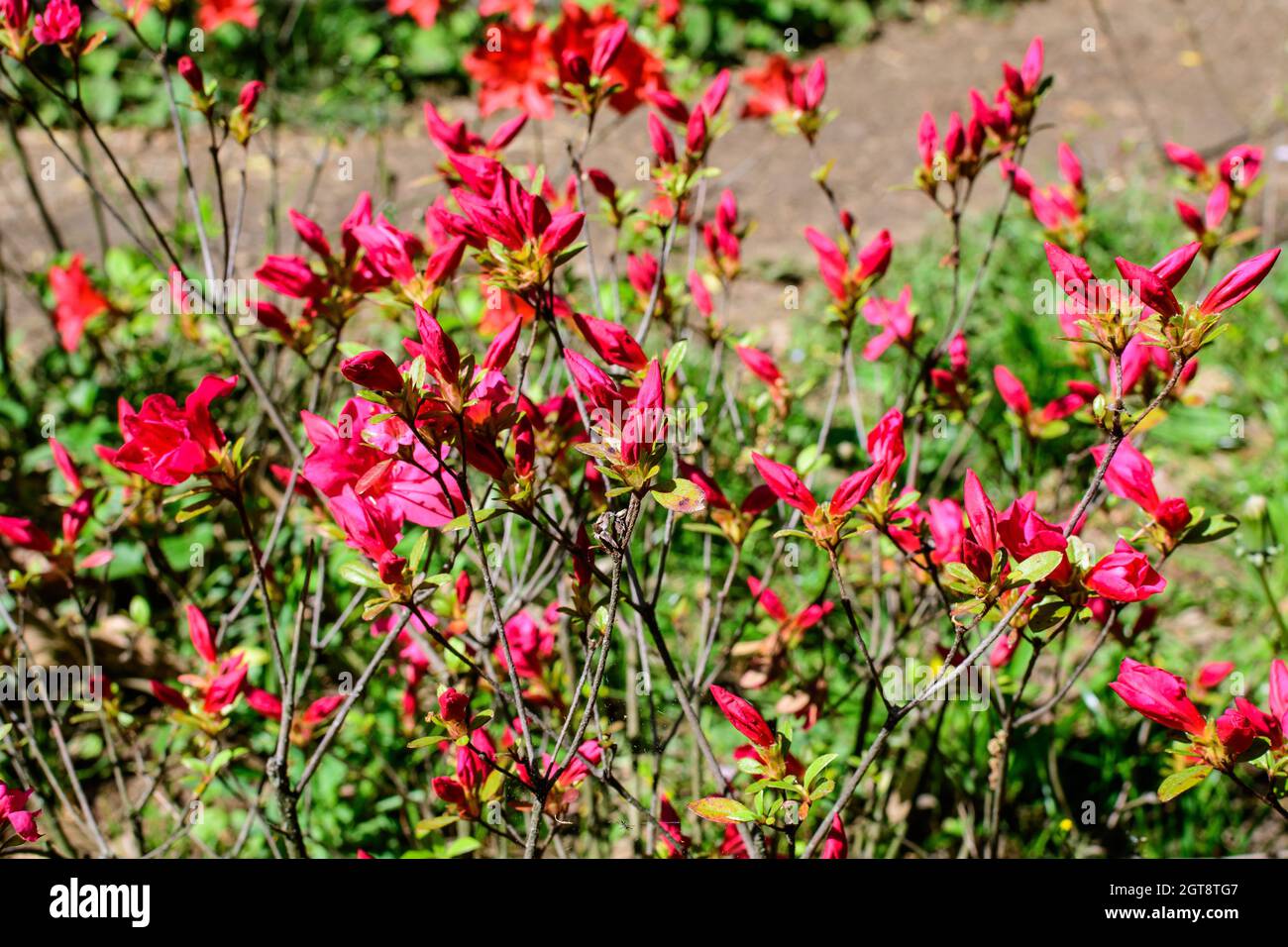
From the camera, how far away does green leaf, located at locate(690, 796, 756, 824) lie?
1.13 meters

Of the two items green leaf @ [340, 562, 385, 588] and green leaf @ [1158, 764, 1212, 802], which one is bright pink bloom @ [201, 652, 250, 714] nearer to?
green leaf @ [340, 562, 385, 588]

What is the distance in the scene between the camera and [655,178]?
1.59m

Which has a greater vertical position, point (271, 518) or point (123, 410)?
point (271, 518)

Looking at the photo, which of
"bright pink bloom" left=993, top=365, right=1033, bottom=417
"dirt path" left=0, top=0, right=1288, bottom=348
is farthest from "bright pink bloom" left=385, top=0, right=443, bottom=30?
"bright pink bloom" left=993, top=365, right=1033, bottom=417

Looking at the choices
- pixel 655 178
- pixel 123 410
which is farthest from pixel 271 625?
pixel 655 178

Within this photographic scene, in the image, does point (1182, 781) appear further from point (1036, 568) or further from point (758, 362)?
point (758, 362)

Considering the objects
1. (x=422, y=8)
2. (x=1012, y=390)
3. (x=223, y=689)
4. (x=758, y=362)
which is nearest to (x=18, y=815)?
(x=223, y=689)

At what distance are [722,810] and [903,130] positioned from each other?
17.6 ft

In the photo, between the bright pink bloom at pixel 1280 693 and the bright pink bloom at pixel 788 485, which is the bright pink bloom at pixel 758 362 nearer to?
the bright pink bloom at pixel 788 485

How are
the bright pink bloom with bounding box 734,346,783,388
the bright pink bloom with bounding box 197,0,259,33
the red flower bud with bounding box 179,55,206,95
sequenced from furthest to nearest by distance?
1. the bright pink bloom with bounding box 197,0,259,33
2. the bright pink bloom with bounding box 734,346,783,388
3. the red flower bud with bounding box 179,55,206,95

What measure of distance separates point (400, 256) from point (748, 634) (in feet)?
4.03

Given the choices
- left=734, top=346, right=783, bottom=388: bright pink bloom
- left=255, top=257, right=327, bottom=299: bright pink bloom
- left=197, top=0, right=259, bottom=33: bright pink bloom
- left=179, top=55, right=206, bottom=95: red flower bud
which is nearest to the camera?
left=255, top=257, right=327, bottom=299: bright pink bloom

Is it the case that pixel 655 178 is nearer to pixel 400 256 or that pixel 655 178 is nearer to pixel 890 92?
pixel 400 256

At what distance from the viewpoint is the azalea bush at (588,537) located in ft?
3.68
